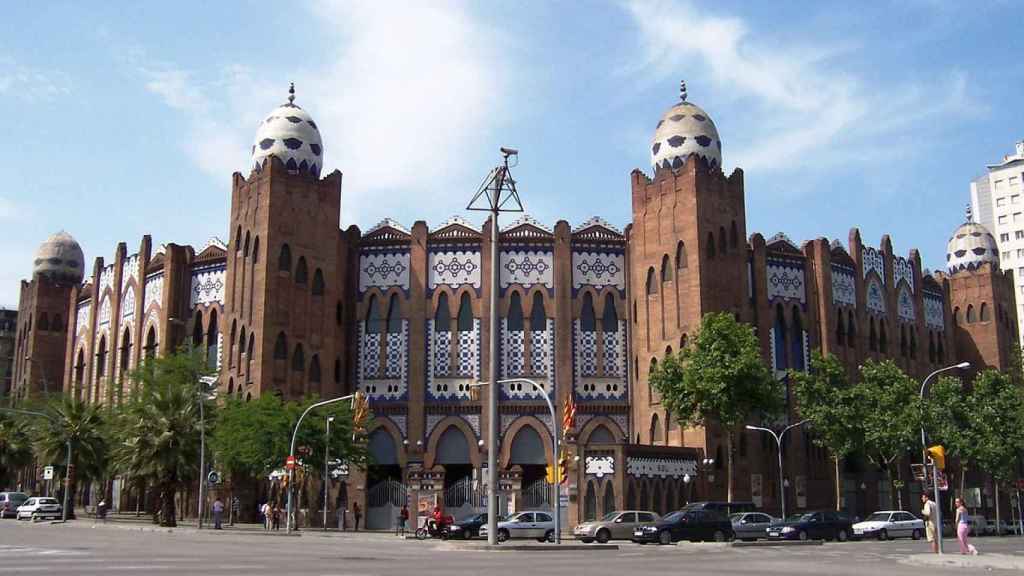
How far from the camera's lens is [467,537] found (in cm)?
3841

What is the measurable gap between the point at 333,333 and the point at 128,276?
52.8 feet

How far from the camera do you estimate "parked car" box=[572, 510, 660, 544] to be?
36.5 m

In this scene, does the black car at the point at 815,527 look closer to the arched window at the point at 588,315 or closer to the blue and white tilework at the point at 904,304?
the arched window at the point at 588,315

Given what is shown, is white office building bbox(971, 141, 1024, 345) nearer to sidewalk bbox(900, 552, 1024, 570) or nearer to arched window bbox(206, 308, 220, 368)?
arched window bbox(206, 308, 220, 368)

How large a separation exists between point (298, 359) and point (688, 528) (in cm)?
2289

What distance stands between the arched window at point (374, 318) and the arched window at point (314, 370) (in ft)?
11.2

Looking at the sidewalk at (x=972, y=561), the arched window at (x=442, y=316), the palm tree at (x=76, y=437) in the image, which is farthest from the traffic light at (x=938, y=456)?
the palm tree at (x=76, y=437)

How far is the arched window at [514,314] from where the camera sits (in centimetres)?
5384

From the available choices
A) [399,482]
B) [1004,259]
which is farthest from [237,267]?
[1004,259]

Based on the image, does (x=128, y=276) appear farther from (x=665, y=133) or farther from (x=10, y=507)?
(x=665, y=133)

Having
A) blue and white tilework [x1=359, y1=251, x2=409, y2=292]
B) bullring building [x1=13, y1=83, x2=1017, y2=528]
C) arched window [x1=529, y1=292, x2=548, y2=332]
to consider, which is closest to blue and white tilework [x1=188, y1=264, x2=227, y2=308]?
bullring building [x1=13, y1=83, x2=1017, y2=528]

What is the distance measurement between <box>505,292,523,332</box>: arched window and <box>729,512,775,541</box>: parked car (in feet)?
58.3

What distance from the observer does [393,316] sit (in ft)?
178

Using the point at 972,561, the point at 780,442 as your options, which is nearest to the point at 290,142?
the point at 780,442
